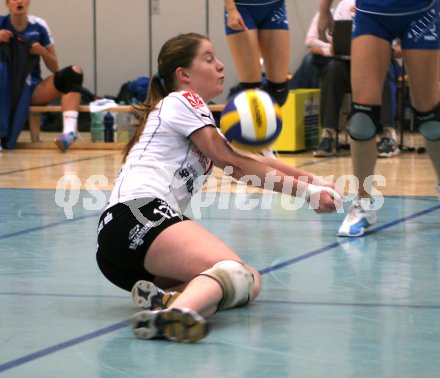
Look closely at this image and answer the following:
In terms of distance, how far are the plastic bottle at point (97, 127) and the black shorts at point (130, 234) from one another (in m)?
6.57

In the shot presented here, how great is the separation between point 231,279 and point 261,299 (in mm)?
422

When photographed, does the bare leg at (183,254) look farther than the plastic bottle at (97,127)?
No

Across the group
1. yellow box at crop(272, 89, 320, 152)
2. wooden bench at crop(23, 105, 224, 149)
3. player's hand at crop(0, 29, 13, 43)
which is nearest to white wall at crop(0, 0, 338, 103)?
wooden bench at crop(23, 105, 224, 149)

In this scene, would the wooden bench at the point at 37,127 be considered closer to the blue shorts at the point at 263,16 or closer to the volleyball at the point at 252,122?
A: the blue shorts at the point at 263,16

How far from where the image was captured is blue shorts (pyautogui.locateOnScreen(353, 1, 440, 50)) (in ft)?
14.9

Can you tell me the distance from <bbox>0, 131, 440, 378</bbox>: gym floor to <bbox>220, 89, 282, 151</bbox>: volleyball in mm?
536

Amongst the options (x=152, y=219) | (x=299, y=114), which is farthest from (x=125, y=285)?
(x=299, y=114)

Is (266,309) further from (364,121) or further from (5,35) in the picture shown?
(5,35)

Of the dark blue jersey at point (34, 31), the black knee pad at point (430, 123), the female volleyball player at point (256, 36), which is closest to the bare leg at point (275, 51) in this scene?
the female volleyball player at point (256, 36)

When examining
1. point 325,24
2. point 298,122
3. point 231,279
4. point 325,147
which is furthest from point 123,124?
point 231,279

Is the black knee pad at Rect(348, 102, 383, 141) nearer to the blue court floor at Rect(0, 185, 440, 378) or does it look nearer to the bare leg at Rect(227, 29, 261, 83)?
the blue court floor at Rect(0, 185, 440, 378)

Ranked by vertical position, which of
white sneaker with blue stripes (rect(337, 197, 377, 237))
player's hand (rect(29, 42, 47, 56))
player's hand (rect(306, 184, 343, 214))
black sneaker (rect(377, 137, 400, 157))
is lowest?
black sneaker (rect(377, 137, 400, 157))

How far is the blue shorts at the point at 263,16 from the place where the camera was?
6215 millimetres

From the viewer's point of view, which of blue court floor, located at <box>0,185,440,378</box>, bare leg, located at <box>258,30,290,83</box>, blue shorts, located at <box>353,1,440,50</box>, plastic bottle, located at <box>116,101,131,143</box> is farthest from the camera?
plastic bottle, located at <box>116,101,131,143</box>
